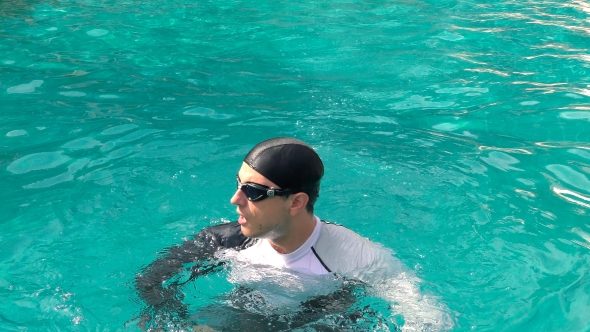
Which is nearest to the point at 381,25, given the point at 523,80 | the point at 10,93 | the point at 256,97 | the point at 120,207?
the point at 523,80

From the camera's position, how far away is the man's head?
3.41m

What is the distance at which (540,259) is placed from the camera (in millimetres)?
4750

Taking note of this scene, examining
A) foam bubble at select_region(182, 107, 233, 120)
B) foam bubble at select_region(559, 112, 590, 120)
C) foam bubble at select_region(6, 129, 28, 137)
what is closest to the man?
foam bubble at select_region(182, 107, 233, 120)

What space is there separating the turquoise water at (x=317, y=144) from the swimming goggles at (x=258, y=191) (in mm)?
1015

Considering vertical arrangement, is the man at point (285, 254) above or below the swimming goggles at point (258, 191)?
below

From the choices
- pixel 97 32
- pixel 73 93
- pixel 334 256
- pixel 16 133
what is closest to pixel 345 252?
pixel 334 256

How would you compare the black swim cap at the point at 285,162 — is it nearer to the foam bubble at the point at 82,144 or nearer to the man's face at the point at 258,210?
the man's face at the point at 258,210

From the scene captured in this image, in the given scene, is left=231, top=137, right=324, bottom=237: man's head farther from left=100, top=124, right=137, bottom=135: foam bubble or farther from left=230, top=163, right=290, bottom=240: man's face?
left=100, top=124, right=137, bottom=135: foam bubble

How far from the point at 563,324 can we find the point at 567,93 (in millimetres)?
4088

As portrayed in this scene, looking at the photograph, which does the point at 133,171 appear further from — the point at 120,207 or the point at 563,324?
the point at 563,324

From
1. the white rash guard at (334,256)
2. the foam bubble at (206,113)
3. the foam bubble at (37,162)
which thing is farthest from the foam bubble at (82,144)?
the white rash guard at (334,256)

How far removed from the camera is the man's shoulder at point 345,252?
371 cm

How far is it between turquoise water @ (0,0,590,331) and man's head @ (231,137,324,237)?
3.11 ft

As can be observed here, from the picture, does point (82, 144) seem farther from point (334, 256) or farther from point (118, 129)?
point (334, 256)
